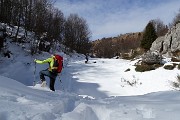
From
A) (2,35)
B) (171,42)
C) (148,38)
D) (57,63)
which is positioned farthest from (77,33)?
(57,63)

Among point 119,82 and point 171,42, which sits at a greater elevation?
point 171,42

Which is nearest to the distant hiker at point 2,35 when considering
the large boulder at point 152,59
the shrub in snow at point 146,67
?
the shrub in snow at point 146,67

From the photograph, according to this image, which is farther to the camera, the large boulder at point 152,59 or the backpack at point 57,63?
the large boulder at point 152,59

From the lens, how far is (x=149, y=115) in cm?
579

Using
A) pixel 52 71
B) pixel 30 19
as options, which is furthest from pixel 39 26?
pixel 52 71

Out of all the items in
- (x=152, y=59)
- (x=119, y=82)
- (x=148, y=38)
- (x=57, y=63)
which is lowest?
(x=119, y=82)

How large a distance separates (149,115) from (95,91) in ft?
45.6

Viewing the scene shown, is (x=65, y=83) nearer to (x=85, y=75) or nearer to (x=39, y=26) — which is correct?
(x=85, y=75)

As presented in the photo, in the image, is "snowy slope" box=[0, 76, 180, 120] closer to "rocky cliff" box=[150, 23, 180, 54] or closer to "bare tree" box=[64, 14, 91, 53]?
"rocky cliff" box=[150, 23, 180, 54]

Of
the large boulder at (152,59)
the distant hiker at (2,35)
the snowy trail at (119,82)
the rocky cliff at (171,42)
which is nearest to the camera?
the snowy trail at (119,82)

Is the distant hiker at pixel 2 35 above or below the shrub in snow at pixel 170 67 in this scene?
above

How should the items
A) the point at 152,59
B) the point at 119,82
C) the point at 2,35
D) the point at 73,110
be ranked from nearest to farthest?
1. the point at 73,110
2. the point at 119,82
3. the point at 152,59
4. the point at 2,35

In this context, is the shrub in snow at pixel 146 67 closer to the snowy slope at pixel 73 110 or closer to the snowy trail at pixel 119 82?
the snowy trail at pixel 119 82

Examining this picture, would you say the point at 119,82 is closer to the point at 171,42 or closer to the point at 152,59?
the point at 152,59
